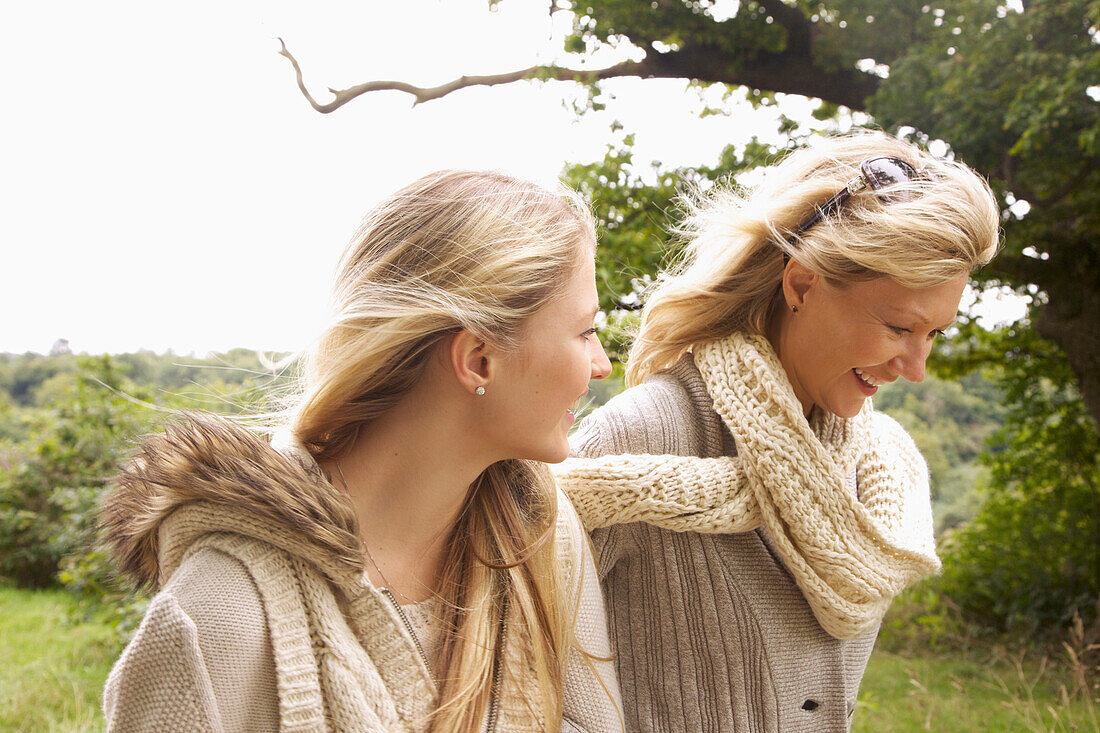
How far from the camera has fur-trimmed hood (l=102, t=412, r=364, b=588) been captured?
118cm

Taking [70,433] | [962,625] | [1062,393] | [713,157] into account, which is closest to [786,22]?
[713,157]

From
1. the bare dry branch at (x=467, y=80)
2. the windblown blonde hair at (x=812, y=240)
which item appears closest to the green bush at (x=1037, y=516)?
the bare dry branch at (x=467, y=80)

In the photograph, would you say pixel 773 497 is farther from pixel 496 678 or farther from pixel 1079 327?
pixel 1079 327

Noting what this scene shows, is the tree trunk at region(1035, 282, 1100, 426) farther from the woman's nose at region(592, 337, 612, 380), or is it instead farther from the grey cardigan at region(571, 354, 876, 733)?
the woman's nose at region(592, 337, 612, 380)

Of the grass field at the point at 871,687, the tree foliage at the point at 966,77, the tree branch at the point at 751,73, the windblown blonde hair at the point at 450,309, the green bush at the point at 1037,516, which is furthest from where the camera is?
the green bush at the point at 1037,516

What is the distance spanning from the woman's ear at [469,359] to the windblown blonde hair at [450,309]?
2 centimetres

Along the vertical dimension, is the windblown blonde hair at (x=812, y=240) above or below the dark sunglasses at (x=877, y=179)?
below

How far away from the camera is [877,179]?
1.81m

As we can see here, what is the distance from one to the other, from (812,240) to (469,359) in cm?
85

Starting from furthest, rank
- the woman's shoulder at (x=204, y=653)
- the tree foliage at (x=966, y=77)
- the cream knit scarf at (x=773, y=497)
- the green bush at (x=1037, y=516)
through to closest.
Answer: the green bush at (x=1037, y=516) < the tree foliage at (x=966, y=77) < the cream knit scarf at (x=773, y=497) < the woman's shoulder at (x=204, y=653)

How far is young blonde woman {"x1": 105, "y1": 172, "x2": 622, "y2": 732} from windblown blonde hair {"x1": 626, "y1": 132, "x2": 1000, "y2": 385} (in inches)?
21.1

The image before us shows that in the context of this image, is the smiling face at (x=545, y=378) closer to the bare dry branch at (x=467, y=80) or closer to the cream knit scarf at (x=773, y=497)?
the cream knit scarf at (x=773, y=497)

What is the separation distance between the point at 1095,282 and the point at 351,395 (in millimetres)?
4812

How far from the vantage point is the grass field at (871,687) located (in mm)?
3615
